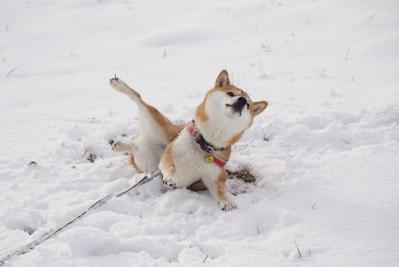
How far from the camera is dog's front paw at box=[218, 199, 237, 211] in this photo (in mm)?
3307

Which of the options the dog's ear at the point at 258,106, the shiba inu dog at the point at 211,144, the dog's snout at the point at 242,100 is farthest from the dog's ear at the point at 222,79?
the dog's snout at the point at 242,100

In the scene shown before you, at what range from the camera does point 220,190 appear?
342 centimetres

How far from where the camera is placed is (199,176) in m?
3.57

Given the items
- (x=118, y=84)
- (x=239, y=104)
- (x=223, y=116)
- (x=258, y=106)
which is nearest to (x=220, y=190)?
(x=223, y=116)

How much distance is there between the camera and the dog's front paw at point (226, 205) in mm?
3307

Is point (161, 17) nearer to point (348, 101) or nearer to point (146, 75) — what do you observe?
point (146, 75)

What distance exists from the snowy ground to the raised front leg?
9 centimetres

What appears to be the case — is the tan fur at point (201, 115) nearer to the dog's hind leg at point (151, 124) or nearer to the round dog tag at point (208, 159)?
the round dog tag at point (208, 159)

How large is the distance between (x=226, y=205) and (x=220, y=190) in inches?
6.3

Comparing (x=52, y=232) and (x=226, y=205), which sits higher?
(x=52, y=232)

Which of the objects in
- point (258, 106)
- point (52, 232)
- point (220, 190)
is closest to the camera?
point (52, 232)

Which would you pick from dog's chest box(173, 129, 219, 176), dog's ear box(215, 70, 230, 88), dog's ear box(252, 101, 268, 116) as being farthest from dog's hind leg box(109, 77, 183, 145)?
dog's ear box(252, 101, 268, 116)

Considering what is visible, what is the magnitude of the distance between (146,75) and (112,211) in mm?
3551

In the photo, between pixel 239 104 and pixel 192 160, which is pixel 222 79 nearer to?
pixel 239 104
